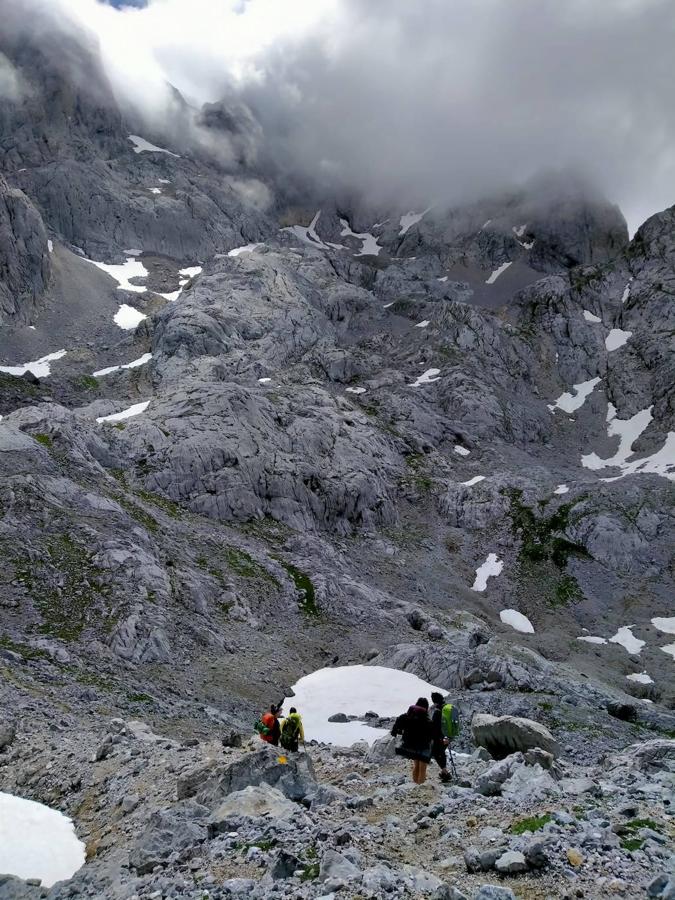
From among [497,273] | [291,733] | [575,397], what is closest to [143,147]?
[497,273]

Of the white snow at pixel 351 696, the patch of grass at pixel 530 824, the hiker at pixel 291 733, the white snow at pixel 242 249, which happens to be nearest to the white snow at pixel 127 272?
the white snow at pixel 242 249

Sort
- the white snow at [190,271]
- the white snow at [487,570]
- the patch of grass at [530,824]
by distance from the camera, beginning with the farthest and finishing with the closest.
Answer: the white snow at [190,271]
the white snow at [487,570]
the patch of grass at [530,824]

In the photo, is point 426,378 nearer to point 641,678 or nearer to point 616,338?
point 616,338

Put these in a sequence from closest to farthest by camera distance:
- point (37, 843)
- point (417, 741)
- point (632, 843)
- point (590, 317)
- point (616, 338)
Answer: point (632, 843)
point (37, 843)
point (417, 741)
point (616, 338)
point (590, 317)

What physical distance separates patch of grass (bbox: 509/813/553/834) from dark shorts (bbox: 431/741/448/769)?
4741mm

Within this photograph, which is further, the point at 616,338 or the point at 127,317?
the point at 616,338

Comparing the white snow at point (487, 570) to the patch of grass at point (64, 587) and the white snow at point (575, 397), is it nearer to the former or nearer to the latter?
Result: the patch of grass at point (64, 587)

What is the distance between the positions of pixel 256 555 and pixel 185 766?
46.0 metres

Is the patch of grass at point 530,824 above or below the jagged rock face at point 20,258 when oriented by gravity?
below

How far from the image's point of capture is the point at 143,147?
193500 mm

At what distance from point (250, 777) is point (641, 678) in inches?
2134

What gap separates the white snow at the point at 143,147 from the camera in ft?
629

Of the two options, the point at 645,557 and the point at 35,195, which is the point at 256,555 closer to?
the point at 645,557

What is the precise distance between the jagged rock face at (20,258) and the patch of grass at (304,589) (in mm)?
82189
